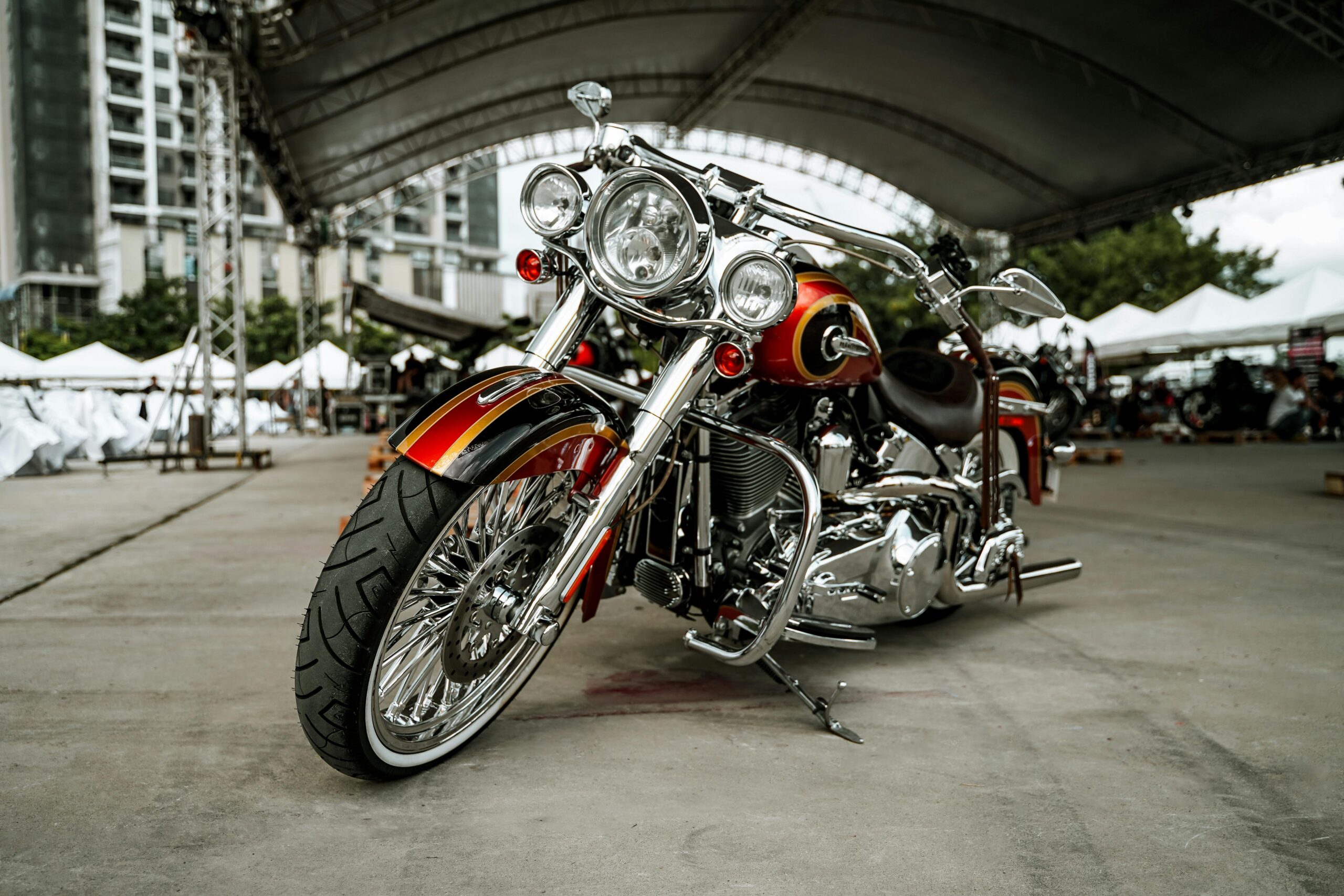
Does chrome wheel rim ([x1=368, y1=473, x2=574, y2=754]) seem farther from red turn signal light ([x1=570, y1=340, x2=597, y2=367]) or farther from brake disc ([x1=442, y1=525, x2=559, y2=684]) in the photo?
red turn signal light ([x1=570, y1=340, x2=597, y2=367])

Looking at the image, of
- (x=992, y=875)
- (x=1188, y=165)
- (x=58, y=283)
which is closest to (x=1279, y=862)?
(x=992, y=875)

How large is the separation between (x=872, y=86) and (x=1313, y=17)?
7166 millimetres

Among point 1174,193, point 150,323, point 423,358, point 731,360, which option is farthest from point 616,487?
point 150,323

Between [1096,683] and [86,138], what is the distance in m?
87.7

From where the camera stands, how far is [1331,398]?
51.7 ft

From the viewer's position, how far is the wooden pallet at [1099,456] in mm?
11211

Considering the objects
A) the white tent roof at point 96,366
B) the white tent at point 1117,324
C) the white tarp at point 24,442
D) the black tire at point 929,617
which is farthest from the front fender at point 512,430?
the white tent roof at point 96,366

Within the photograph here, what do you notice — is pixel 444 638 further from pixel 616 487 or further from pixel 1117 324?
pixel 1117 324

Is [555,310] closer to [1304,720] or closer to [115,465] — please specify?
[1304,720]

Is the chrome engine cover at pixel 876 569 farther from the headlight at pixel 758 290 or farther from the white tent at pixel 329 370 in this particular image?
the white tent at pixel 329 370

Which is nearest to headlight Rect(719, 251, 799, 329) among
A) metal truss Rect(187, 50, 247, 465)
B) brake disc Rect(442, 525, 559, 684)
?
brake disc Rect(442, 525, 559, 684)

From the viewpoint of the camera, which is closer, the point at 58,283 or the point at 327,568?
the point at 327,568

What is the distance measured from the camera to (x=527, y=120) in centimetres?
1848

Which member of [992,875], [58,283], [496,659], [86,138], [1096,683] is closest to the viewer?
[992,875]
